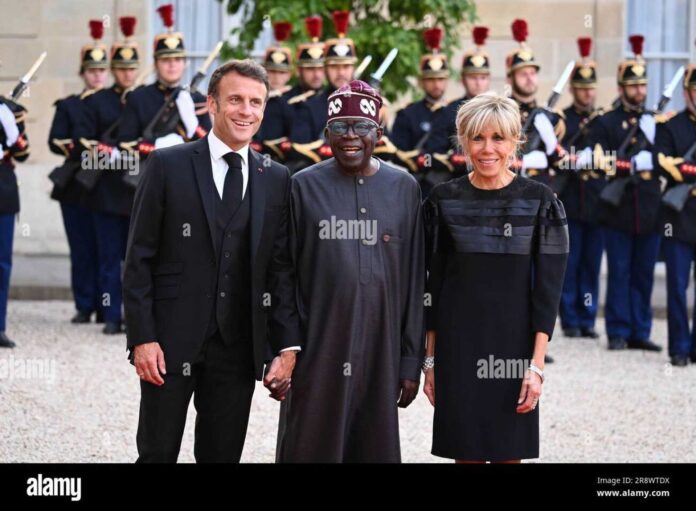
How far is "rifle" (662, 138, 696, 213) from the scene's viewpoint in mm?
10477

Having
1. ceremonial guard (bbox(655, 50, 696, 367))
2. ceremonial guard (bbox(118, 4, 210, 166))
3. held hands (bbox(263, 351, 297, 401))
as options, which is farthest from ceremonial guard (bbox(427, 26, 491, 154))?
held hands (bbox(263, 351, 297, 401))

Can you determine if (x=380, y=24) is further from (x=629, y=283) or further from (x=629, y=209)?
(x=629, y=283)

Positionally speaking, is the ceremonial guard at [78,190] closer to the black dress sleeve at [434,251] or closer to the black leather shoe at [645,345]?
the black leather shoe at [645,345]

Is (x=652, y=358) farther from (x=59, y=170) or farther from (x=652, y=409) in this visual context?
(x=59, y=170)

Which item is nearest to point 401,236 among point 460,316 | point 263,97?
point 460,316

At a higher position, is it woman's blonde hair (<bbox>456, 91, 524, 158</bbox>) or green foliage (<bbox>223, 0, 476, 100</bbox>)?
green foliage (<bbox>223, 0, 476, 100</bbox>)

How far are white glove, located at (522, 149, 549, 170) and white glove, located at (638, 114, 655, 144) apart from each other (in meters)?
0.85

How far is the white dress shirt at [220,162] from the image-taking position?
511 centimetres

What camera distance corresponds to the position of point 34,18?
16344 millimetres

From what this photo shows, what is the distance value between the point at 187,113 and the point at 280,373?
6.28 m

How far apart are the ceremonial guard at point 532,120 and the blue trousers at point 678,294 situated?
110 centimetres

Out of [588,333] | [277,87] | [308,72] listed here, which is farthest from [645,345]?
[277,87]

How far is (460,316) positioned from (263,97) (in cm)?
100

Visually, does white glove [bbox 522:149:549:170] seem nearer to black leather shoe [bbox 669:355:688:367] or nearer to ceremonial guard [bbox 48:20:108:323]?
black leather shoe [bbox 669:355:688:367]
